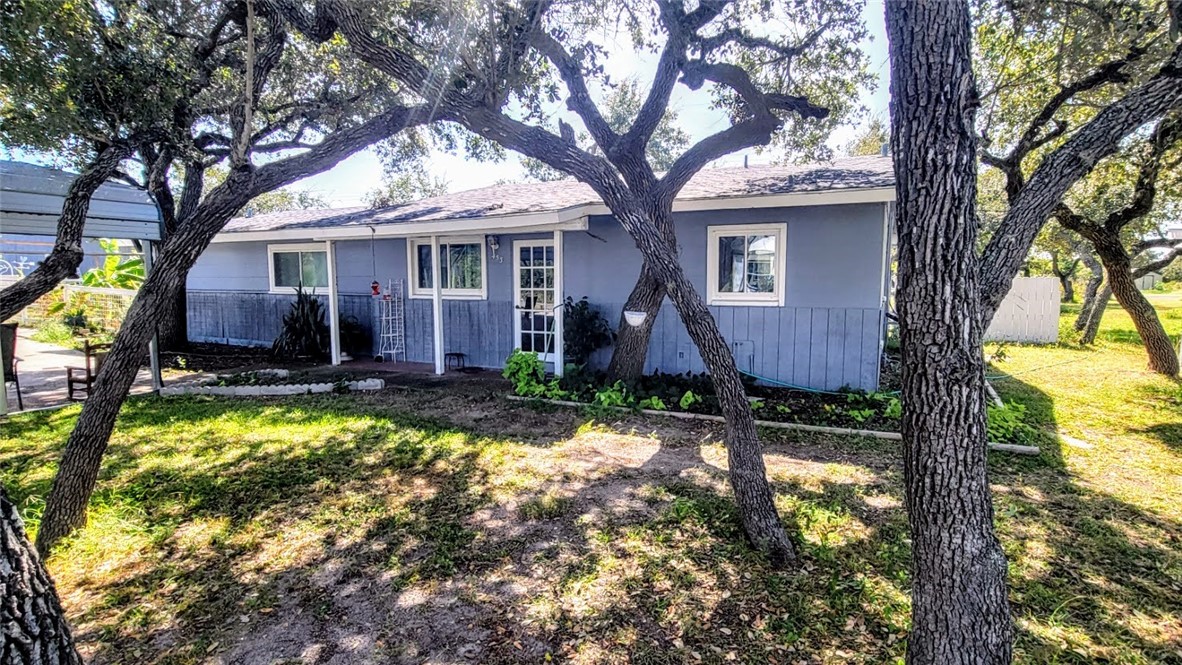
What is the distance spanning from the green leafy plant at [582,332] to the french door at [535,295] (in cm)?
54

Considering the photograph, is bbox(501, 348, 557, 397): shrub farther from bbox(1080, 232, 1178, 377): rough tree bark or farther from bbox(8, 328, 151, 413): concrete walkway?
bbox(1080, 232, 1178, 377): rough tree bark

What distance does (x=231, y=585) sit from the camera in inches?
124

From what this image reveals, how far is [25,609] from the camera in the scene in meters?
1.37

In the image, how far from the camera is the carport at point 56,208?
19.6 ft

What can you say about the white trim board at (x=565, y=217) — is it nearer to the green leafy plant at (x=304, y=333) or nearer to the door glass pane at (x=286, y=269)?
the green leafy plant at (x=304, y=333)

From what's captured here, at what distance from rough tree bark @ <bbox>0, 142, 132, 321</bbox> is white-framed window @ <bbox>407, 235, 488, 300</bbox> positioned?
5.15 metres

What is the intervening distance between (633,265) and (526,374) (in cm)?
224

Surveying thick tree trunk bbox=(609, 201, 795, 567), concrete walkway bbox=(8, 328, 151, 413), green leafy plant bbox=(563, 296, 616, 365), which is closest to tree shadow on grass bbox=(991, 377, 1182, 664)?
thick tree trunk bbox=(609, 201, 795, 567)

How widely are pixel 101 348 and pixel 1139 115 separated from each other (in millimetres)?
10779

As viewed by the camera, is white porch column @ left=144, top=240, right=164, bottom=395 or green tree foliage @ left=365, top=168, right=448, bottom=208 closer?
white porch column @ left=144, top=240, right=164, bottom=395

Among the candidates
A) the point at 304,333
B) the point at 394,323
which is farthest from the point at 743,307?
the point at 304,333

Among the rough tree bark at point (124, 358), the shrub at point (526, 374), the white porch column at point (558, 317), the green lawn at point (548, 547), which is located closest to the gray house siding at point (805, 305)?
the white porch column at point (558, 317)

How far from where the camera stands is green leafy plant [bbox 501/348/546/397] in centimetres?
755

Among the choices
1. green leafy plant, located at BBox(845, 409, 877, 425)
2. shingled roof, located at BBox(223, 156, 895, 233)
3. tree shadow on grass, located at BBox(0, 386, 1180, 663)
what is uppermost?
shingled roof, located at BBox(223, 156, 895, 233)
